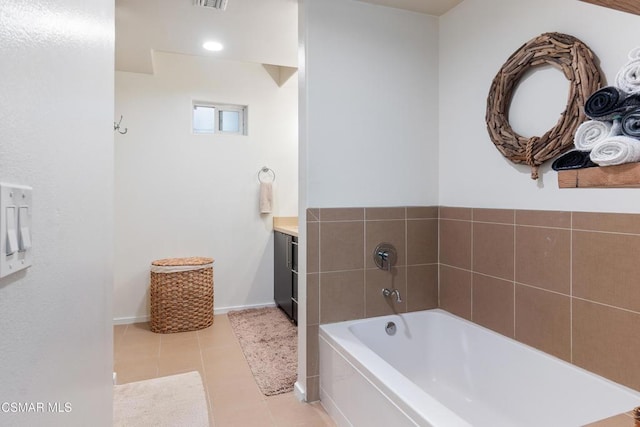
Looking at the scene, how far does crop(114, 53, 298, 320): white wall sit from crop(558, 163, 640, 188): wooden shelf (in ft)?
11.1

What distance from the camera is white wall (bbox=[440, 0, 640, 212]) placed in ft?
5.11

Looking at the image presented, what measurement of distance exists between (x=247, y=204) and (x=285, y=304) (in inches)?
45.9

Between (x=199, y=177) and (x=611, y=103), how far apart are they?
11.5ft

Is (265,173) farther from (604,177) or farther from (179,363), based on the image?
(604,177)

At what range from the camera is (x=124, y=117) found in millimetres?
3535

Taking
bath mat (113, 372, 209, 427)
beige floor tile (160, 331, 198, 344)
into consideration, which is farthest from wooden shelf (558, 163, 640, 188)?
beige floor tile (160, 331, 198, 344)

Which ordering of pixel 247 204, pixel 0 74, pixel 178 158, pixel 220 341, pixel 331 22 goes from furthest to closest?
pixel 247 204, pixel 178 158, pixel 220 341, pixel 331 22, pixel 0 74

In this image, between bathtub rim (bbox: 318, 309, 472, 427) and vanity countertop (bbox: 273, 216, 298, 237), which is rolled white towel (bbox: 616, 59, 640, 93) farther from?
vanity countertop (bbox: 273, 216, 298, 237)

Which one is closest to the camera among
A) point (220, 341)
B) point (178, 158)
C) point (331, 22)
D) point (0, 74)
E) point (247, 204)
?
point (0, 74)

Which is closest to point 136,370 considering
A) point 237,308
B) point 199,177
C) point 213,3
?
point 237,308

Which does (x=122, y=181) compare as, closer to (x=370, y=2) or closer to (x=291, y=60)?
(x=291, y=60)

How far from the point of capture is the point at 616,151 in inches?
34.6

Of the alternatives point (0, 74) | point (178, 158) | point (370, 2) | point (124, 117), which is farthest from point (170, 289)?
point (0, 74)

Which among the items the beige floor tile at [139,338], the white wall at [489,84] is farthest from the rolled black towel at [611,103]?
the beige floor tile at [139,338]
